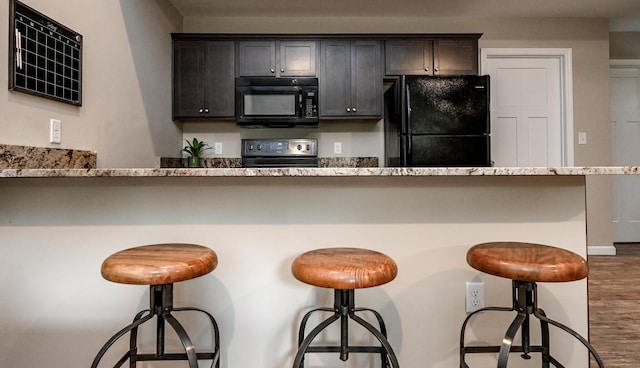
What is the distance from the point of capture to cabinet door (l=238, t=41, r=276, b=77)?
3.17 meters

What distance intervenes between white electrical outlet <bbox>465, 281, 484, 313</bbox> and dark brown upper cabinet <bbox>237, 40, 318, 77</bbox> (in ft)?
7.70

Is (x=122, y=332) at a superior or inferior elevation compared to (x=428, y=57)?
inferior

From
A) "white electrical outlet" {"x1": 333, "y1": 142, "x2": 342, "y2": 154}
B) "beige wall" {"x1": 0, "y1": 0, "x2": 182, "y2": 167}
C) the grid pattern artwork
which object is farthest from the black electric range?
the grid pattern artwork

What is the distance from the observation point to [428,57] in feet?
10.5

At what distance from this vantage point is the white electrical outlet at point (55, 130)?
1.72m

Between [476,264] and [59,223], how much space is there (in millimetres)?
1566

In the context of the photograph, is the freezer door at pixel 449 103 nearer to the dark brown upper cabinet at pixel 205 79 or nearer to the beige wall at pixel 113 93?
the dark brown upper cabinet at pixel 205 79

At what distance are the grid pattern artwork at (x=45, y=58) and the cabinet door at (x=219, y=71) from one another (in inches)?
51.5

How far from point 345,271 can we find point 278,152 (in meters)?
2.29

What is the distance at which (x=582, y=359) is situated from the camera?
1443 millimetres

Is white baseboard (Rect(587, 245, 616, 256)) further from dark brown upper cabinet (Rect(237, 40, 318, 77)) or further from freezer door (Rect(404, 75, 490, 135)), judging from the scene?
dark brown upper cabinet (Rect(237, 40, 318, 77))

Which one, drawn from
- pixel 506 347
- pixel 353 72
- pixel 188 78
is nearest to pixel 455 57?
pixel 353 72

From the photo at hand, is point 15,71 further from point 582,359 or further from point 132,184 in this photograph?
point 582,359

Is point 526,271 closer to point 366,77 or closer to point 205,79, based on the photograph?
point 366,77
